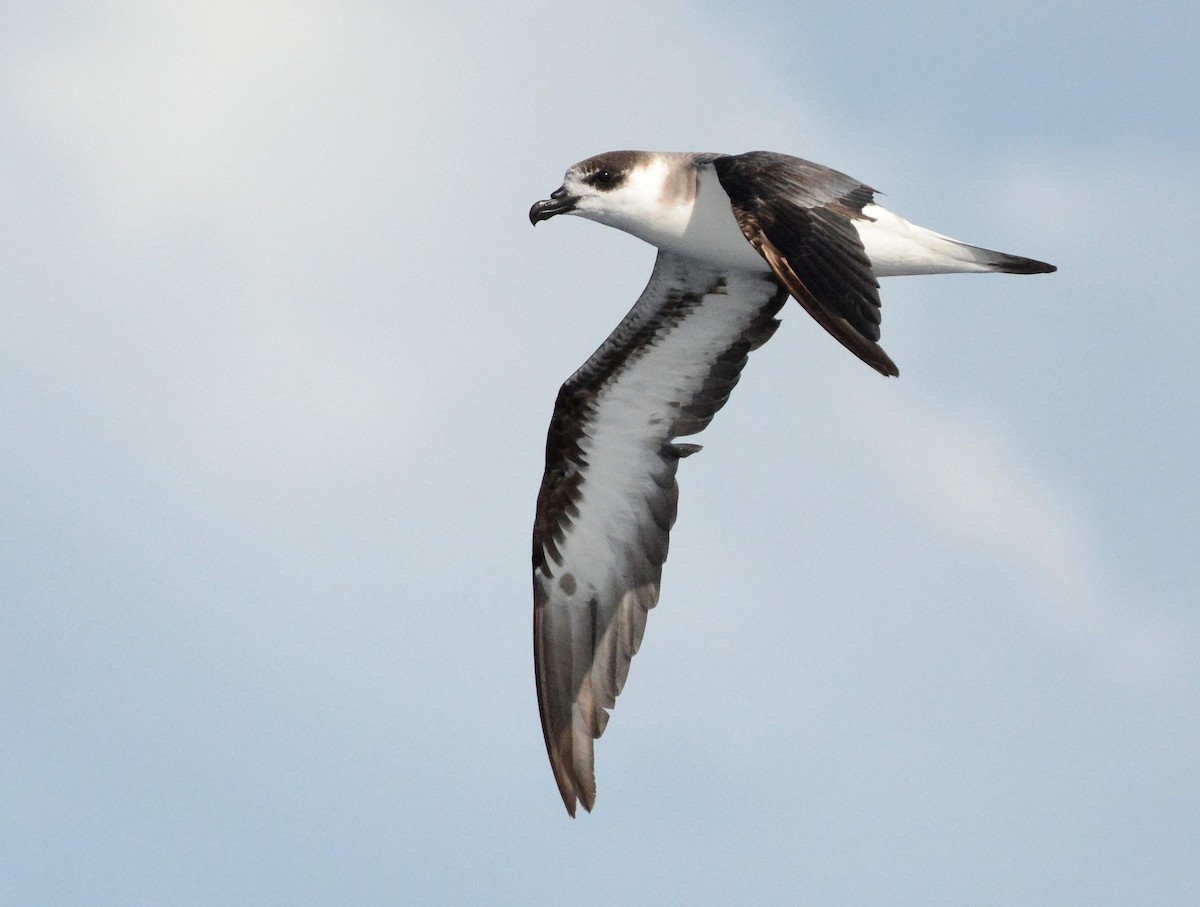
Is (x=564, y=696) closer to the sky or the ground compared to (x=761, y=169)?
closer to the ground

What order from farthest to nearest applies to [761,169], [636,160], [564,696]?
[564,696] → [636,160] → [761,169]

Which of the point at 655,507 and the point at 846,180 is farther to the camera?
the point at 655,507

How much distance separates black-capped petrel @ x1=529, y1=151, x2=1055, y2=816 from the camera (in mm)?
13820

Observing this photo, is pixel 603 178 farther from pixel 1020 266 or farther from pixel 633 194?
pixel 1020 266

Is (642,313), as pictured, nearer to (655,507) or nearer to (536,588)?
(655,507)

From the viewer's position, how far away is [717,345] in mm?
14562

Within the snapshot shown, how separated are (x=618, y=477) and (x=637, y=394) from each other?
73 cm

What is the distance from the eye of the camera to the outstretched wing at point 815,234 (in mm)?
11258

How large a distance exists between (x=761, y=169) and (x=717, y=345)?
7.20 ft

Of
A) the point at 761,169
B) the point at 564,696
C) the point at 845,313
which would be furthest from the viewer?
the point at 564,696

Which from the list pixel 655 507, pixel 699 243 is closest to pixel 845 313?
pixel 699 243

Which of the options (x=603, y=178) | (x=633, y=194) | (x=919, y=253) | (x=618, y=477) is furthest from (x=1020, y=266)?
(x=618, y=477)

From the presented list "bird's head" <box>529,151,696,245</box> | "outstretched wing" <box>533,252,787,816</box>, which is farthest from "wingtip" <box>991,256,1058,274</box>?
"bird's head" <box>529,151,696,245</box>

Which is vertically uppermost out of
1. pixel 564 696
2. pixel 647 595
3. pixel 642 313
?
pixel 642 313
